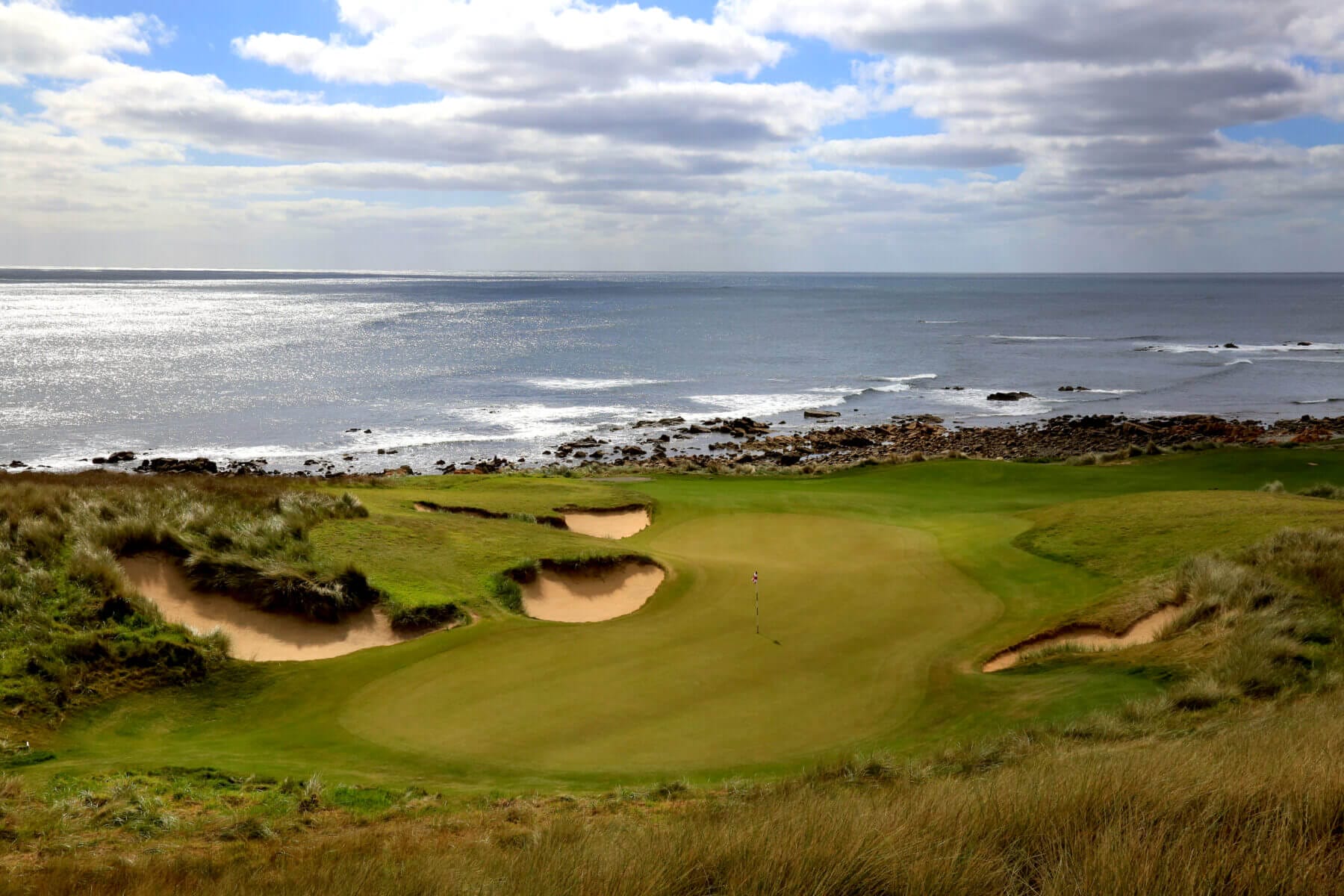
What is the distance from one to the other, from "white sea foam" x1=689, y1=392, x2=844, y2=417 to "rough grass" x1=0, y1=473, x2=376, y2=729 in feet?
132

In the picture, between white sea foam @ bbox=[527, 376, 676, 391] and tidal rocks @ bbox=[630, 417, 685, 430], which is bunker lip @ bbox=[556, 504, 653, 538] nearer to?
tidal rocks @ bbox=[630, 417, 685, 430]

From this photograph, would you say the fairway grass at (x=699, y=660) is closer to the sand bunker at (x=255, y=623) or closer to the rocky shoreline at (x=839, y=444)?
the sand bunker at (x=255, y=623)

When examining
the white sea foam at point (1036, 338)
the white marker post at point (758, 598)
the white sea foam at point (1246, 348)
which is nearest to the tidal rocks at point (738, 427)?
the white marker post at point (758, 598)

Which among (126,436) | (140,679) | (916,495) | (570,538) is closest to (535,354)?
(126,436)

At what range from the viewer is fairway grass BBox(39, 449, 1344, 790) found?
9250mm

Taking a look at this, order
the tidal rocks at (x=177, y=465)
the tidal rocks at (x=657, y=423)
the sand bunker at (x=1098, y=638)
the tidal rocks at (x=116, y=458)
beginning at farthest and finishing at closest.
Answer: the tidal rocks at (x=657, y=423)
the tidal rocks at (x=116, y=458)
the tidal rocks at (x=177, y=465)
the sand bunker at (x=1098, y=638)

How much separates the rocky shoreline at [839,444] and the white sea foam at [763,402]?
4.72m

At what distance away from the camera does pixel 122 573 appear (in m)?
12.3

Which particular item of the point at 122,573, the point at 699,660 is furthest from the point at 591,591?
the point at 122,573

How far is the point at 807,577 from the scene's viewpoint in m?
15.1

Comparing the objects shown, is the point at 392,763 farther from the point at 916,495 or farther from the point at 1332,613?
the point at 916,495

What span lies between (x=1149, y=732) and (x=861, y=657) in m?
4.04

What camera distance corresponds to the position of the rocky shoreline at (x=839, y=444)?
126 ft

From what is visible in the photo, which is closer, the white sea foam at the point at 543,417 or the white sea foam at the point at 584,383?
the white sea foam at the point at 543,417
